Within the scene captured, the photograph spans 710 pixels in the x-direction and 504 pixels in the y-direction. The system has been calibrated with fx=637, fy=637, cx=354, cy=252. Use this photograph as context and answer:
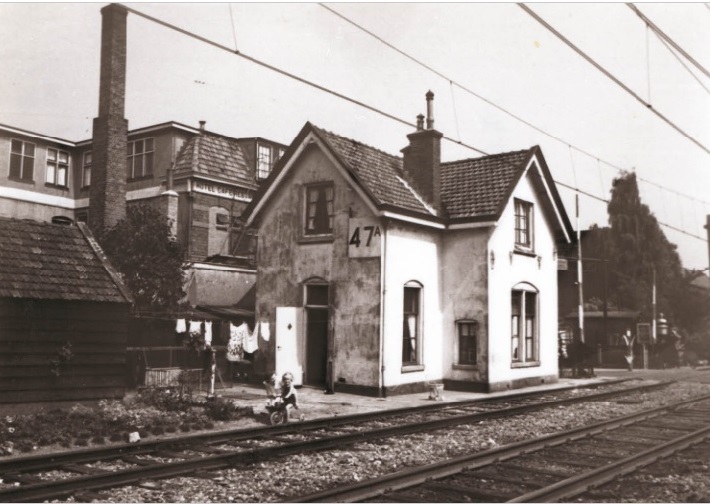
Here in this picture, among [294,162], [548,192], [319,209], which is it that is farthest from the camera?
[548,192]

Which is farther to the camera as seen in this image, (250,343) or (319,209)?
(319,209)

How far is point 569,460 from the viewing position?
9461mm

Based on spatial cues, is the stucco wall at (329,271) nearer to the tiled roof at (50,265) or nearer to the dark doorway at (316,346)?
the dark doorway at (316,346)

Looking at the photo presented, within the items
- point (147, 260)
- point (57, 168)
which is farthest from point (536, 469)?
point (57, 168)

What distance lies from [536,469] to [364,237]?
1022 cm

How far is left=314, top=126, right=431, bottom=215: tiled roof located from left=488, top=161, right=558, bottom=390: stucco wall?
2828 millimetres

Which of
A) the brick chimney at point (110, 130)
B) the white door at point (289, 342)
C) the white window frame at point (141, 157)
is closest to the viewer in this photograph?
the white door at point (289, 342)

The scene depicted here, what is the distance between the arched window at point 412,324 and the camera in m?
18.5

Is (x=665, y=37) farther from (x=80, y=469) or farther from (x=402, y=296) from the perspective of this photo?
(x=80, y=469)

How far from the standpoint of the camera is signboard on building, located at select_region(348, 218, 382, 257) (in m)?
17.7

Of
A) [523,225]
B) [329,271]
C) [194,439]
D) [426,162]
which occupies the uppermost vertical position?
[426,162]

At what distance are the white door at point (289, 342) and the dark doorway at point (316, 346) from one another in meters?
0.30

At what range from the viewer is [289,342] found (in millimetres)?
18672

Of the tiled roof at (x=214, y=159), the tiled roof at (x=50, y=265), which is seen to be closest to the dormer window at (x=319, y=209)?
the tiled roof at (x=50, y=265)
